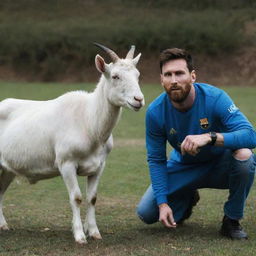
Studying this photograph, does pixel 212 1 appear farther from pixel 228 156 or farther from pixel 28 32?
pixel 228 156

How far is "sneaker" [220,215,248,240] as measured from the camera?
6371 mm

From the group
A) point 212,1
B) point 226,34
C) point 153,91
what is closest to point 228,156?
point 153,91

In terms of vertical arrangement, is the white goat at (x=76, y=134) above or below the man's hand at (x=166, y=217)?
above

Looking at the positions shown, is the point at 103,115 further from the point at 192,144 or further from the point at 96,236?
the point at 192,144

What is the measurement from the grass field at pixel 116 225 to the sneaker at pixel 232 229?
9cm

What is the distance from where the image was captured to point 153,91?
101 feet

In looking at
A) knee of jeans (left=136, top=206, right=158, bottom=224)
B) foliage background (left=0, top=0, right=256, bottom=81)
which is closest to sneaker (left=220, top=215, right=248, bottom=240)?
knee of jeans (left=136, top=206, right=158, bottom=224)

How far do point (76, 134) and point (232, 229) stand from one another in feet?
5.75

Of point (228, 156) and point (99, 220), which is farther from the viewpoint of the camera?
point (99, 220)

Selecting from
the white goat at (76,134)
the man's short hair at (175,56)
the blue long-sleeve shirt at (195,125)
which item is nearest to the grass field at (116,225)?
the white goat at (76,134)

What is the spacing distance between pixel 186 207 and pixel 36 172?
1.62 metres

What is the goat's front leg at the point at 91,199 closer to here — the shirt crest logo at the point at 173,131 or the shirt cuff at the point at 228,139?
the shirt crest logo at the point at 173,131

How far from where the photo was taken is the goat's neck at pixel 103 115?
6570mm

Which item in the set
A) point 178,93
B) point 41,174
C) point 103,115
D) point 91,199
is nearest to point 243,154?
point 178,93
